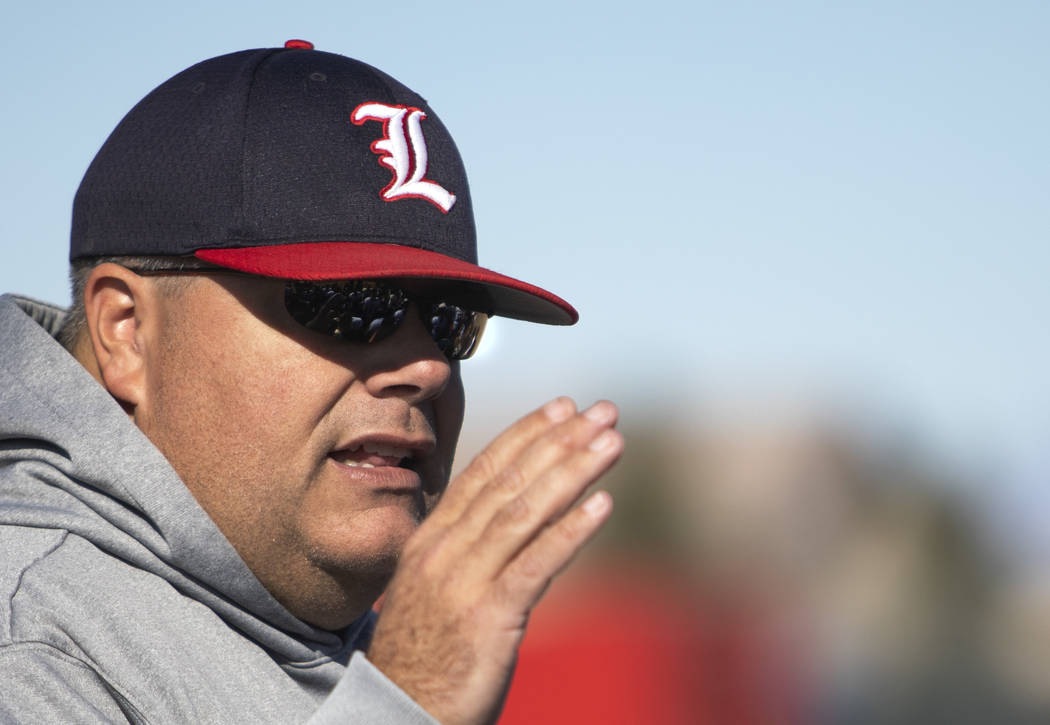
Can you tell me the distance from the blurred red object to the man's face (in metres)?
8.31

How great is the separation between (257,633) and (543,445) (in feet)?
2.94

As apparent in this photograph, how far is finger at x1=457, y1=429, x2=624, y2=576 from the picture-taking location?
178cm

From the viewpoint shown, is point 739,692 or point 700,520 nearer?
point 739,692

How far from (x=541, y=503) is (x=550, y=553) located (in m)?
0.07

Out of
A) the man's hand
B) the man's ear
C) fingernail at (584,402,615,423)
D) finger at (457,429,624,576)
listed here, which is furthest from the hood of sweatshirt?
fingernail at (584,402,615,423)

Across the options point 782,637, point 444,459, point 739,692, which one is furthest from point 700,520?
point 444,459

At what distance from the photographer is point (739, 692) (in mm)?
11266

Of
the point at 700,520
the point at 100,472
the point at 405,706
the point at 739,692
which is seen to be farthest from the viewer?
the point at 700,520

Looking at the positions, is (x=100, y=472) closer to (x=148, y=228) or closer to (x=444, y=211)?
(x=148, y=228)

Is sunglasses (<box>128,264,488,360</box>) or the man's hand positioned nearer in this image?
the man's hand

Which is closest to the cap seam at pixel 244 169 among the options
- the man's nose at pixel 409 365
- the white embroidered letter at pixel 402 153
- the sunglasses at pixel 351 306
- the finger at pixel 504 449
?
the sunglasses at pixel 351 306

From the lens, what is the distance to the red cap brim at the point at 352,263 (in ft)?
7.72

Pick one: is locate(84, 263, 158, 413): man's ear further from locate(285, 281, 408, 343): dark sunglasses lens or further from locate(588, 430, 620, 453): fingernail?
locate(588, 430, 620, 453): fingernail

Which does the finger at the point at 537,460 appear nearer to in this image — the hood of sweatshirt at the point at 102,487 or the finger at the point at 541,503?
the finger at the point at 541,503
